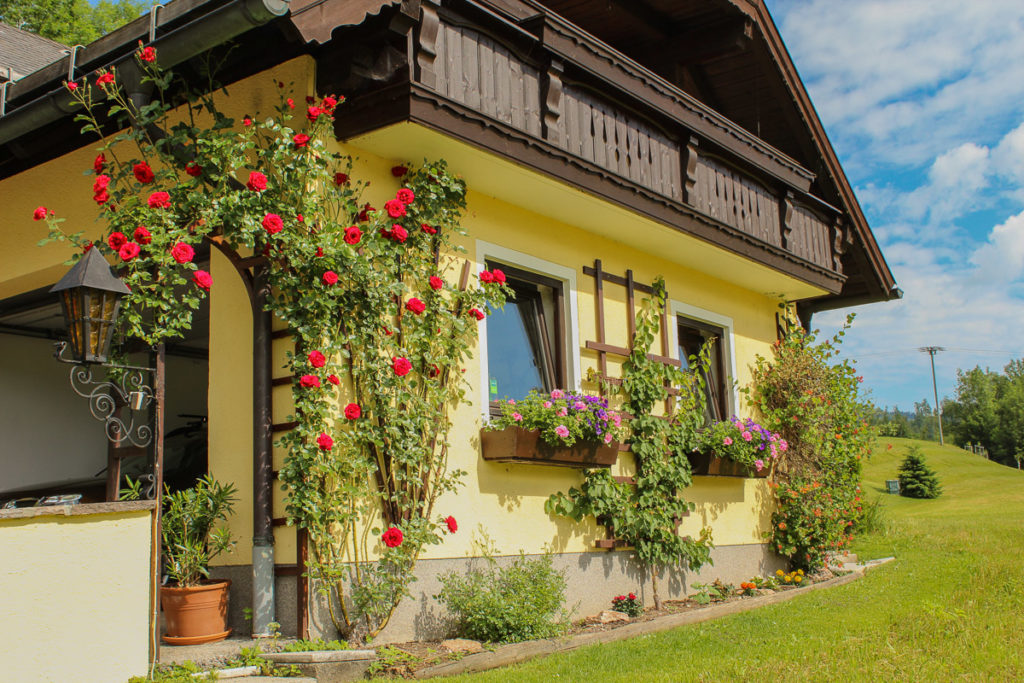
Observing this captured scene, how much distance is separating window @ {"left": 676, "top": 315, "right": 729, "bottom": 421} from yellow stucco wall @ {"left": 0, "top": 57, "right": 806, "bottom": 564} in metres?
0.24

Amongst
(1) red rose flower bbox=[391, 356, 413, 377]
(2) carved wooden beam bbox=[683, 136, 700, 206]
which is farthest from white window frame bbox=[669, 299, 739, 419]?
(1) red rose flower bbox=[391, 356, 413, 377]

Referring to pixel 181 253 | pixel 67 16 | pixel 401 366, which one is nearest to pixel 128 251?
pixel 181 253

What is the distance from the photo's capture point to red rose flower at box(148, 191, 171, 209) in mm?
5027

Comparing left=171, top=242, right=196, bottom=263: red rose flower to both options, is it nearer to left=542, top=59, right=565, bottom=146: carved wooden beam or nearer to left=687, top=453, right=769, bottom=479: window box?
left=542, top=59, right=565, bottom=146: carved wooden beam

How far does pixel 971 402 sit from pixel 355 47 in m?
80.3

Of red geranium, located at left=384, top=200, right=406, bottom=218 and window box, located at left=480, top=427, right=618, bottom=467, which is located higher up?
red geranium, located at left=384, top=200, right=406, bottom=218

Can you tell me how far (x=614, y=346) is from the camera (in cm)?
812

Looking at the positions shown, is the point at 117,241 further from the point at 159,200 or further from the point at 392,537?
the point at 392,537

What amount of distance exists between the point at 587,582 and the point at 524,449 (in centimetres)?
152

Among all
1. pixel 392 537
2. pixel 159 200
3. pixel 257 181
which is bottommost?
pixel 392 537

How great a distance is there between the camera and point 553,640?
590 cm

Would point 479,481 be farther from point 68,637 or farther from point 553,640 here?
point 68,637

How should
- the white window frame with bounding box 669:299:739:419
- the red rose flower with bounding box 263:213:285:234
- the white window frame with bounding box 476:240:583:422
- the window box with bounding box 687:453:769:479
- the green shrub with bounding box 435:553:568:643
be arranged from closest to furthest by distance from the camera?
the red rose flower with bounding box 263:213:285:234, the green shrub with bounding box 435:553:568:643, the white window frame with bounding box 476:240:583:422, the window box with bounding box 687:453:769:479, the white window frame with bounding box 669:299:739:419

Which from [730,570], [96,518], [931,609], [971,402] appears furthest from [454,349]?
[971,402]
